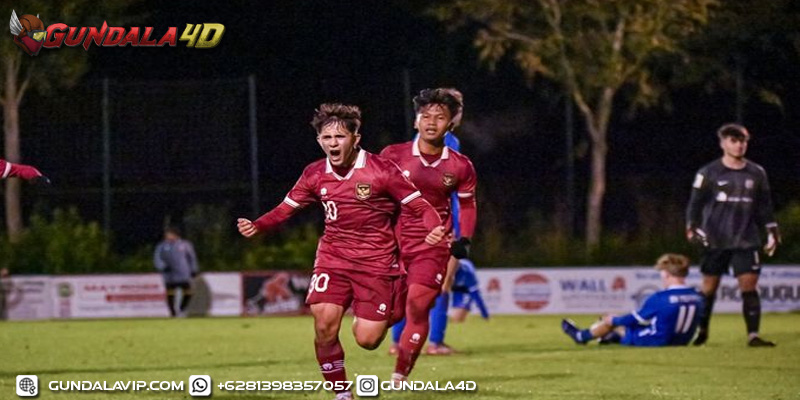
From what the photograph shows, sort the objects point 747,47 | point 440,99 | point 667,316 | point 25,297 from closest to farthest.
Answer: point 440,99, point 667,316, point 25,297, point 747,47

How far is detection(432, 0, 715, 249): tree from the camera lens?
2716 centimetres

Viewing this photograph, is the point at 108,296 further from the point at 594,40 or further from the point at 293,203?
the point at 293,203

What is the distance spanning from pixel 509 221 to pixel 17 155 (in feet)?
27.5

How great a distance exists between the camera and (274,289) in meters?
25.6

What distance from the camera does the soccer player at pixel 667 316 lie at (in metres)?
15.6

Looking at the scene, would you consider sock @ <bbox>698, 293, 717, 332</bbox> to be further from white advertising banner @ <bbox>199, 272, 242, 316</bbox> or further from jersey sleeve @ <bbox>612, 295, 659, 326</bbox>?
white advertising banner @ <bbox>199, 272, 242, 316</bbox>

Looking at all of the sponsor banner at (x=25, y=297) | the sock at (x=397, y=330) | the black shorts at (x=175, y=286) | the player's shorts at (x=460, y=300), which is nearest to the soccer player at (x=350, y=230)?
the sock at (x=397, y=330)

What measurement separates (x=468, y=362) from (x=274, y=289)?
11594 millimetres

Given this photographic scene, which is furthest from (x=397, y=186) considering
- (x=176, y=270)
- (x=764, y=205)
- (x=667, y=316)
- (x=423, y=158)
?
(x=176, y=270)

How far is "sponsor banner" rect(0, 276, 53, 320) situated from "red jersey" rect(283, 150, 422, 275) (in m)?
15.1

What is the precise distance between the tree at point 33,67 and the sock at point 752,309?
15066mm

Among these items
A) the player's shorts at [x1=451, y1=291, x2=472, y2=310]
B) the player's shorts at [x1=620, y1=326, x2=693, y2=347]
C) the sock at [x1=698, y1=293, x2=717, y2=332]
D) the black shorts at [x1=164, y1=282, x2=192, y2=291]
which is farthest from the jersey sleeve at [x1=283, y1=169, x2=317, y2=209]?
the black shorts at [x1=164, y1=282, x2=192, y2=291]

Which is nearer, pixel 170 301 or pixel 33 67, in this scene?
pixel 170 301

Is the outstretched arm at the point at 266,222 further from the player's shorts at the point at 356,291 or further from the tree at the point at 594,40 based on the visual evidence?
the tree at the point at 594,40
